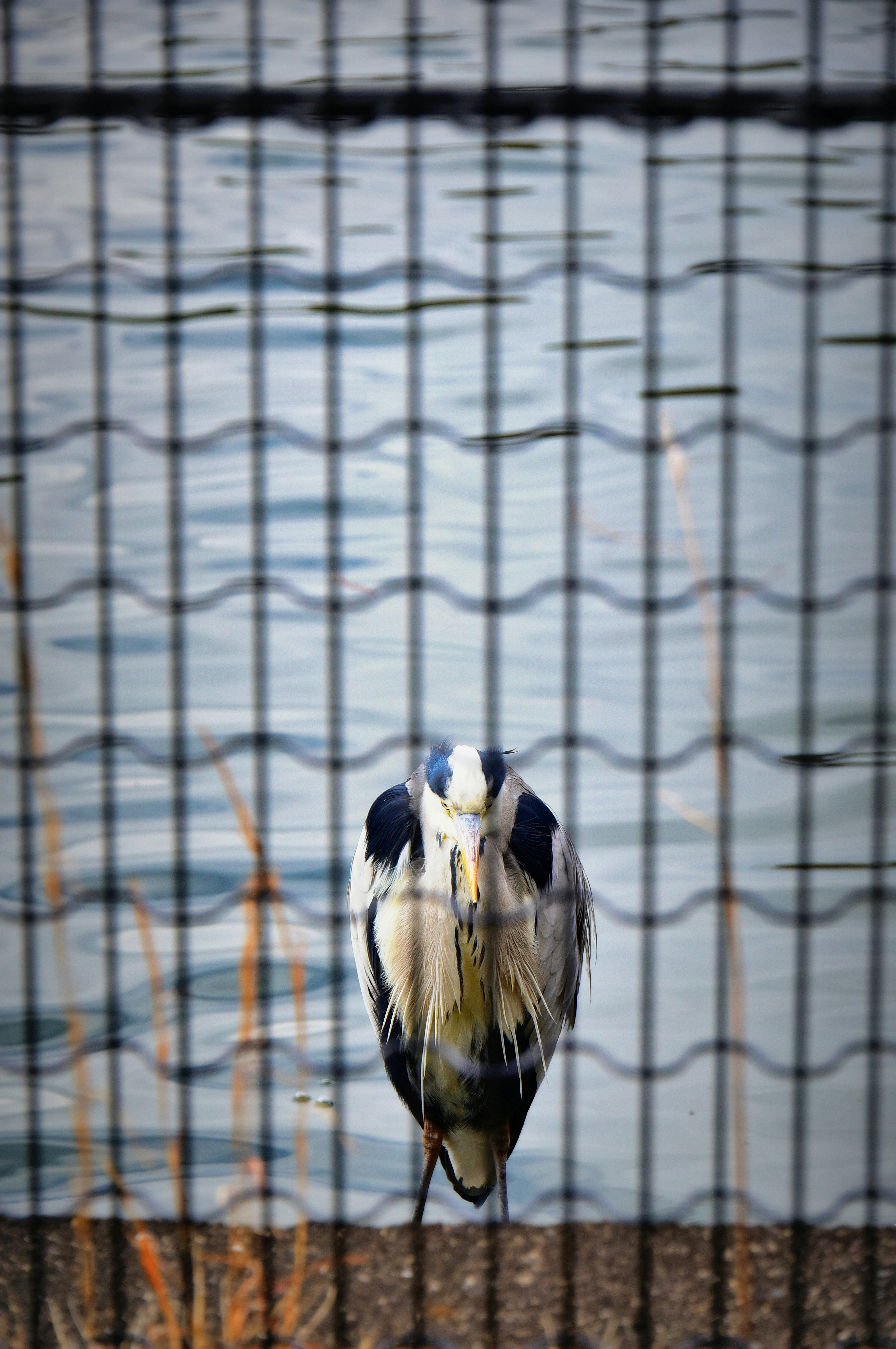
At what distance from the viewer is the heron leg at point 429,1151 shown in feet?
5.74

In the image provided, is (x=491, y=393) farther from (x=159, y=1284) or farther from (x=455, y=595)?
(x=159, y=1284)

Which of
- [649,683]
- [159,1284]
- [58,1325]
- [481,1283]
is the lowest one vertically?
[481,1283]

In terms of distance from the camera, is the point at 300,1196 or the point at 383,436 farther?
the point at 300,1196

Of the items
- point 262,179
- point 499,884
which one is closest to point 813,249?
point 499,884

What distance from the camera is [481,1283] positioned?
62.7 inches

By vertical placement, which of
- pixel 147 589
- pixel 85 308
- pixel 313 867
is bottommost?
pixel 313 867

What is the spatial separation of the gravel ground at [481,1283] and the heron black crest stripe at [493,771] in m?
0.60

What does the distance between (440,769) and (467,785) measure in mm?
64

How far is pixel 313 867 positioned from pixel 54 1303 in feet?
2.71

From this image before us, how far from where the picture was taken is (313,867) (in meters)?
2.08

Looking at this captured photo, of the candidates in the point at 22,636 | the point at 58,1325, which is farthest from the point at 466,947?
the point at 22,636

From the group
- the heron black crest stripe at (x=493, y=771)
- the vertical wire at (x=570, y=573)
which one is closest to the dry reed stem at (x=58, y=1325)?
the vertical wire at (x=570, y=573)

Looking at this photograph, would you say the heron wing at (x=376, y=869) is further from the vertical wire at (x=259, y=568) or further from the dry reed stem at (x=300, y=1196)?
the vertical wire at (x=259, y=568)

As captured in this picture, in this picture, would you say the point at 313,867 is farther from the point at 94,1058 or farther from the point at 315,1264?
the point at 315,1264
